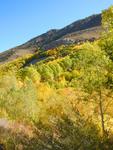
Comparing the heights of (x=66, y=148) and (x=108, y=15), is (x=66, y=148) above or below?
below

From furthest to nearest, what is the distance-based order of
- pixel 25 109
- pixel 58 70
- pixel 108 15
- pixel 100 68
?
pixel 58 70
pixel 25 109
pixel 100 68
pixel 108 15

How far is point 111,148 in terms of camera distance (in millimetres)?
26578

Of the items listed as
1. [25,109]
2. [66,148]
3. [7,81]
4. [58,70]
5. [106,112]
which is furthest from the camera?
[58,70]

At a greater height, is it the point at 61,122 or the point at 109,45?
the point at 109,45

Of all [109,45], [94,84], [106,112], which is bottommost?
[106,112]

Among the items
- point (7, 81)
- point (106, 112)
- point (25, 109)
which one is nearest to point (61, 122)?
point (106, 112)

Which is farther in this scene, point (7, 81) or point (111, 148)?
point (7, 81)

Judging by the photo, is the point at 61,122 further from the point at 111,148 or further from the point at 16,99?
the point at 16,99

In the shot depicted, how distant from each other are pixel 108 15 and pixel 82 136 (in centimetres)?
1627

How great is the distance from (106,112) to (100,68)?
6.87m

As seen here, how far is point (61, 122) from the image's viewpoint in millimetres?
25734

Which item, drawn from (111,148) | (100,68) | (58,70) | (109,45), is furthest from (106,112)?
(58,70)

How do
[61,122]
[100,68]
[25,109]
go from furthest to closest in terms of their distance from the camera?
[25,109] → [100,68] → [61,122]

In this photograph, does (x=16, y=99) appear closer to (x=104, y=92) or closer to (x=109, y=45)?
(x=104, y=92)
